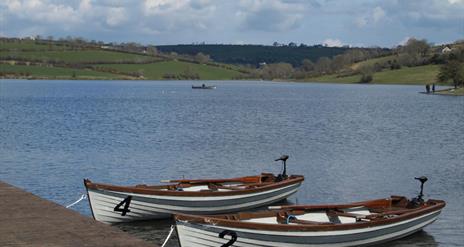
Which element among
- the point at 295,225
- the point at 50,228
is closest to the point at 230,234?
the point at 295,225

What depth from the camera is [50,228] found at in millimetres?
16016

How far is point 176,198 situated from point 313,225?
621 centimetres

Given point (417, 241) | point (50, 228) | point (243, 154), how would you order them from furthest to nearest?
point (243, 154) → point (417, 241) → point (50, 228)

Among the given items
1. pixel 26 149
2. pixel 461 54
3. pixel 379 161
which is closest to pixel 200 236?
pixel 379 161

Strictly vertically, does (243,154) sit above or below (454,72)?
below

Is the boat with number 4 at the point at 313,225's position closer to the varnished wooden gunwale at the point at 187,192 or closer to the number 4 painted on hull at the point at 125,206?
the varnished wooden gunwale at the point at 187,192

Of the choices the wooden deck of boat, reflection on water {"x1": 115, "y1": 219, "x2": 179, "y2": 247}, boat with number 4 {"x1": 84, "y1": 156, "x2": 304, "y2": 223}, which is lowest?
reflection on water {"x1": 115, "y1": 219, "x2": 179, "y2": 247}

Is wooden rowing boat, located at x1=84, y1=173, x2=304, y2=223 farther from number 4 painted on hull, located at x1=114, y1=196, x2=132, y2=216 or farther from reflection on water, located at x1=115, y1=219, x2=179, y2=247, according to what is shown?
reflection on water, located at x1=115, y1=219, x2=179, y2=247

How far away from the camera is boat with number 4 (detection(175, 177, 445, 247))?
1788cm

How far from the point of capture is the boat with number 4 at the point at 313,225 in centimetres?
1788

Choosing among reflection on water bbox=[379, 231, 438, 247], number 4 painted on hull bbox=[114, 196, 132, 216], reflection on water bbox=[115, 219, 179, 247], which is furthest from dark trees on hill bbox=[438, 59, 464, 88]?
number 4 painted on hull bbox=[114, 196, 132, 216]

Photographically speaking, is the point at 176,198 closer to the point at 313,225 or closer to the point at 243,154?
the point at 313,225

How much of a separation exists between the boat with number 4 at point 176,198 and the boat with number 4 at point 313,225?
13.9 feet

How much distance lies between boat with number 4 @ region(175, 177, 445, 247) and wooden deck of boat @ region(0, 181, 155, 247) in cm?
262
